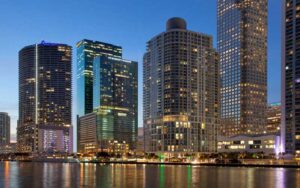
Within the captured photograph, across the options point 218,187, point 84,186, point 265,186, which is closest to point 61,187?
point 84,186

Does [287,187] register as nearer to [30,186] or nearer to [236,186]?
[236,186]

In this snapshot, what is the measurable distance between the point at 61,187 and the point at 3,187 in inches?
459

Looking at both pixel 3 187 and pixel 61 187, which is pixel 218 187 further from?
pixel 3 187

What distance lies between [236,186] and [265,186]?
6267mm

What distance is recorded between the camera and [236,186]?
91625 mm

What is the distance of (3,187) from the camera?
91312mm

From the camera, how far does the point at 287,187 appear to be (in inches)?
3573

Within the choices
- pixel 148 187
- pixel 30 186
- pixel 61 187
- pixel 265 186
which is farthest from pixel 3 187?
pixel 265 186

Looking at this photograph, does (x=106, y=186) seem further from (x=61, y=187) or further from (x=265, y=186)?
(x=265, y=186)

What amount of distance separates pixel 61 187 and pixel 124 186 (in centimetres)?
1227

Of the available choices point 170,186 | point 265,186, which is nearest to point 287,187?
point 265,186

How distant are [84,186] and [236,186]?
30.1 meters

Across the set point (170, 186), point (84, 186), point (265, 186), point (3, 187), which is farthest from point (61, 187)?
point (265, 186)

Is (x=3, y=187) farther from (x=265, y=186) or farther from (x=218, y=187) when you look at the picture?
(x=265, y=186)
